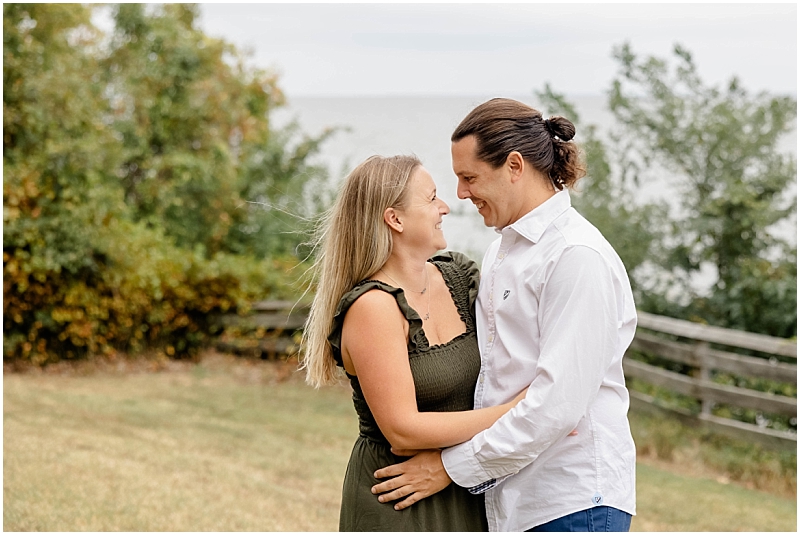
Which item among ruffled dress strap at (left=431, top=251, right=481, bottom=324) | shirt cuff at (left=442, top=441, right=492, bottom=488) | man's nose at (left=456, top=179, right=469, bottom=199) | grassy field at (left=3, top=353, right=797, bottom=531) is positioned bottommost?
grassy field at (left=3, top=353, right=797, bottom=531)

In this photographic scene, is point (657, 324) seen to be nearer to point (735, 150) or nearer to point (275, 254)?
point (735, 150)

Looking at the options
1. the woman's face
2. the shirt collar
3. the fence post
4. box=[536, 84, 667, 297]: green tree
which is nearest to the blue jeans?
the shirt collar

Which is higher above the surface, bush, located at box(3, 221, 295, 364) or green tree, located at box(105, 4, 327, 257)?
green tree, located at box(105, 4, 327, 257)

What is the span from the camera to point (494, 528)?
253cm

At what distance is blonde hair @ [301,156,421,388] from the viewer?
2562 millimetres

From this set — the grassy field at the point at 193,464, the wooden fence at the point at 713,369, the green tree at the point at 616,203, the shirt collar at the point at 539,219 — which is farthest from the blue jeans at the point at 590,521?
the green tree at the point at 616,203

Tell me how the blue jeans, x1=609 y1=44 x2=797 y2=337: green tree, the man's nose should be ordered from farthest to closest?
x1=609 y1=44 x2=797 y2=337: green tree < the man's nose < the blue jeans

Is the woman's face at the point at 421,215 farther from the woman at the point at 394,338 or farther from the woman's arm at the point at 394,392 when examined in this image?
the woman's arm at the point at 394,392

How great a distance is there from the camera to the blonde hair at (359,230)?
8.41ft

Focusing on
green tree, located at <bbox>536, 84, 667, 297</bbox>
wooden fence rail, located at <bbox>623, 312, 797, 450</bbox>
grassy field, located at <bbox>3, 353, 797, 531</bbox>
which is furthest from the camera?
green tree, located at <bbox>536, 84, 667, 297</bbox>

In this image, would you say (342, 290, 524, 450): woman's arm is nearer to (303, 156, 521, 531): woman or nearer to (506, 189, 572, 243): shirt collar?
(303, 156, 521, 531): woman

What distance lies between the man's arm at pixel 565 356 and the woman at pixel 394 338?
5.0 inches

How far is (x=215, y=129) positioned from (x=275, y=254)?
235 cm

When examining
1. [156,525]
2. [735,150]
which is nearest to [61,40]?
[156,525]
